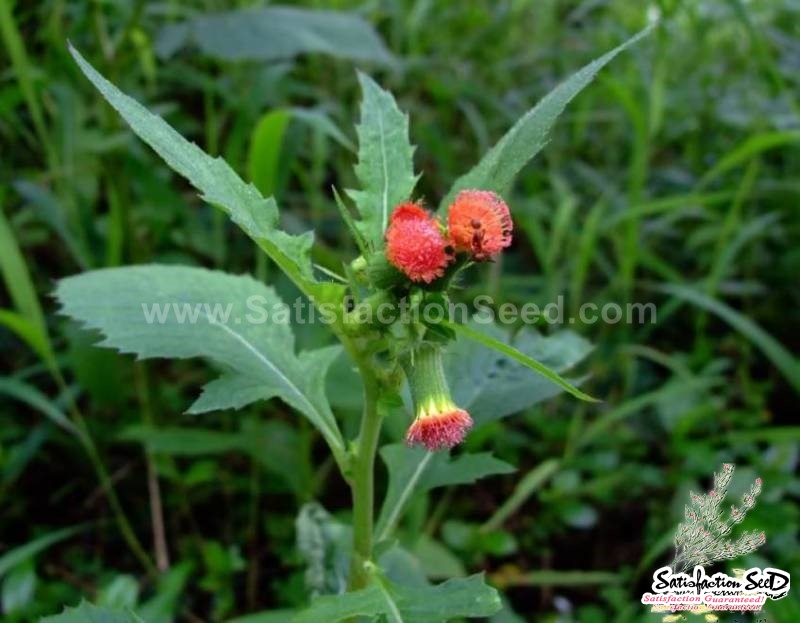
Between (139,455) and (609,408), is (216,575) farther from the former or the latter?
(609,408)

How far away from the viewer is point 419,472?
4.27 ft

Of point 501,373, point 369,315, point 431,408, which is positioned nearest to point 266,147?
point 501,373

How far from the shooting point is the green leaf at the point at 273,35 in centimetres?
207

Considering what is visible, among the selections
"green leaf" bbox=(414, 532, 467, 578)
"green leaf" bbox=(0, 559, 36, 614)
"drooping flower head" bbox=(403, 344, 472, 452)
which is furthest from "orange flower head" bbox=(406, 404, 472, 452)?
"green leaf" bbox=(0, 559, 36, 614)

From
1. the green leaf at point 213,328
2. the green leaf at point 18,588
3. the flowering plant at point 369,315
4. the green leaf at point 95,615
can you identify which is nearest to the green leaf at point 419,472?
the flowering plant at point 369,315

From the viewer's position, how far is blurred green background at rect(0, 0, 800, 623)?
72.2 inches

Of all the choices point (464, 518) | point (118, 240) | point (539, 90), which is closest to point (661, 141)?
point (539, 90)

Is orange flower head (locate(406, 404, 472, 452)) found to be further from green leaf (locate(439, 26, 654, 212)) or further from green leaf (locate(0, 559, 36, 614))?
green leaf (locate(0, 559, 36, 614))

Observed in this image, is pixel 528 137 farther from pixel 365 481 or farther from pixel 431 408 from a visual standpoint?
pixel 365 481

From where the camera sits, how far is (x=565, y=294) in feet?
8.63

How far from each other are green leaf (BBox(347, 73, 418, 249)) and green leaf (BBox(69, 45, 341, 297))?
14 centimetres

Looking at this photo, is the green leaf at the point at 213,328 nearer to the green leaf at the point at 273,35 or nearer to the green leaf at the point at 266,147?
the green leaf at the point at 266,147

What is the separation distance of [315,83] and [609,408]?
1383 mm

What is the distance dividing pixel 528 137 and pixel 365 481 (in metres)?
0.48
